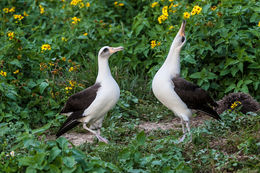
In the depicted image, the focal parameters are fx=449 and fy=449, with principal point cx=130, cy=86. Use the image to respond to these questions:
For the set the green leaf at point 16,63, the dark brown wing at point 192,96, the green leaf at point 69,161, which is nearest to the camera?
the green leaf at point 69,161

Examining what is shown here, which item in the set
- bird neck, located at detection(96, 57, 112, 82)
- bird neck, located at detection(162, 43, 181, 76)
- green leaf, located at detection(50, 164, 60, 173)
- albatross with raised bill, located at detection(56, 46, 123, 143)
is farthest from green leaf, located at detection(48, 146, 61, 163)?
bird neck, located at detection(162, 43, 181, 76)

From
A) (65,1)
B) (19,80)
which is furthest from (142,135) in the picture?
(65,1)

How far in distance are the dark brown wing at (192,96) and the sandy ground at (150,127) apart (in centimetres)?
67

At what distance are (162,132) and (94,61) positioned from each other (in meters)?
2.03

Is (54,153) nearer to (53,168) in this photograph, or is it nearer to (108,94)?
(53,168)

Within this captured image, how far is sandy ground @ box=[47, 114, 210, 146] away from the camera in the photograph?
6047mm

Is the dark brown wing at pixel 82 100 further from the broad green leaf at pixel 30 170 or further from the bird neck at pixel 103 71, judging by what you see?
the broad green leaf at pixel 30 170

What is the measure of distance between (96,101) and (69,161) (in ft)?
5.82

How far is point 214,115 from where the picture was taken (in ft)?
18.4

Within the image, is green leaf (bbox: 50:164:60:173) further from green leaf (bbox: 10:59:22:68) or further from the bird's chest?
green leaf (bbox: 10:59:22:68)

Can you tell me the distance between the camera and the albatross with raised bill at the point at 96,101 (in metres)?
5.48

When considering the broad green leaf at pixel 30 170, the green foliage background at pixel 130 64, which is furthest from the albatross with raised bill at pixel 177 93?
the broad green leaf at pixel 30 170

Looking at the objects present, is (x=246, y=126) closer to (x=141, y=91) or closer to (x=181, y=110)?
(x=181, y=110)

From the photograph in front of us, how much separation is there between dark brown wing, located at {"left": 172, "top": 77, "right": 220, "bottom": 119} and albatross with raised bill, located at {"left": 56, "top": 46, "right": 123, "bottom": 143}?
0.76 meters
